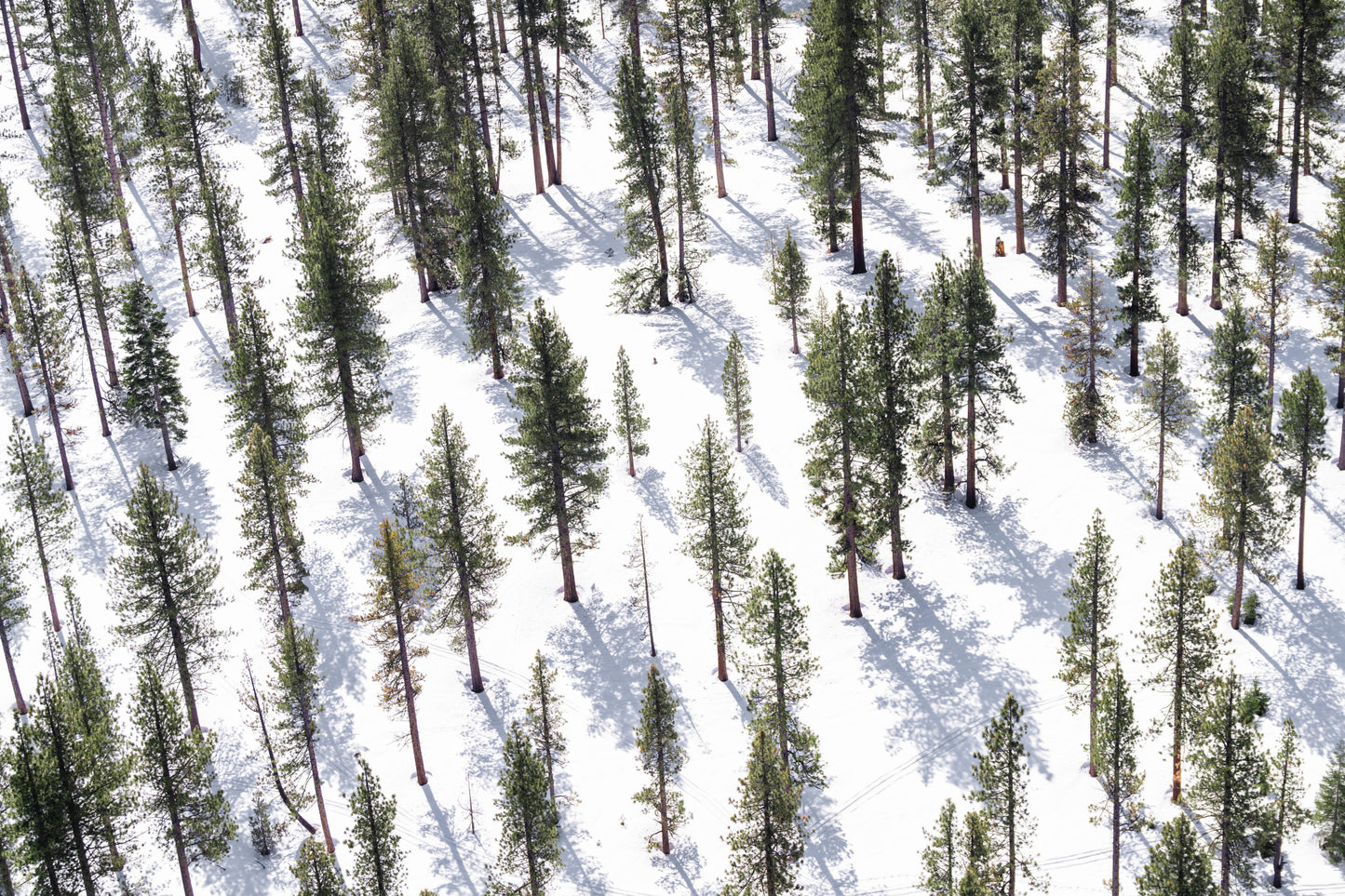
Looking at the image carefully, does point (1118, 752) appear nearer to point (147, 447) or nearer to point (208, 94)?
point (147, 447)

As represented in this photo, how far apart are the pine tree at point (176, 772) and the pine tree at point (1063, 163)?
38.6m

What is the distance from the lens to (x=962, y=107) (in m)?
55.6

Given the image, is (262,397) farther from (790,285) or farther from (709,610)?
(790,285)

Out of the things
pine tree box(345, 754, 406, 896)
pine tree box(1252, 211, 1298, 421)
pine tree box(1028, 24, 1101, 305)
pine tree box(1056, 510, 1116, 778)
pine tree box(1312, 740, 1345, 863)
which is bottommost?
pine tree box(1312, 740, 1345, 863)

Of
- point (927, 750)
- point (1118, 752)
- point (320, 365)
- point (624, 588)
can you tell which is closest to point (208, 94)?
point (320, 365)

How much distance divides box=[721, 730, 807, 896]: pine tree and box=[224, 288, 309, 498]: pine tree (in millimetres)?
21617

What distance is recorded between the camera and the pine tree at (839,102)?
5566 cm

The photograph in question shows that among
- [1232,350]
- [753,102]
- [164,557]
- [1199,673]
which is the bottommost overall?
[1199,673]

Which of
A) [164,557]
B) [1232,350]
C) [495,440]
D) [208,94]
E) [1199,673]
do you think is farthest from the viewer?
[208,94]

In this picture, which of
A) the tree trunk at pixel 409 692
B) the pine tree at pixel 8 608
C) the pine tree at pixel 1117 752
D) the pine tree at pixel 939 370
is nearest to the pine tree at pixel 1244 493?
the pine tree at pixel 1117 752

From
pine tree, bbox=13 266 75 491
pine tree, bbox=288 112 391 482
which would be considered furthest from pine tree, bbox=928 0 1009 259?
pine tree, bbox=13 266 75 491

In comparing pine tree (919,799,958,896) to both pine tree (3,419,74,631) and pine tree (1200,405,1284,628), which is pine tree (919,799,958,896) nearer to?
pine tree (1200,405,1284,628)

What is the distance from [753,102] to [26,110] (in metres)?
43.2

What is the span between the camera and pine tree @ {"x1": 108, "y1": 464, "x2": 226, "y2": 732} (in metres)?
41.2
